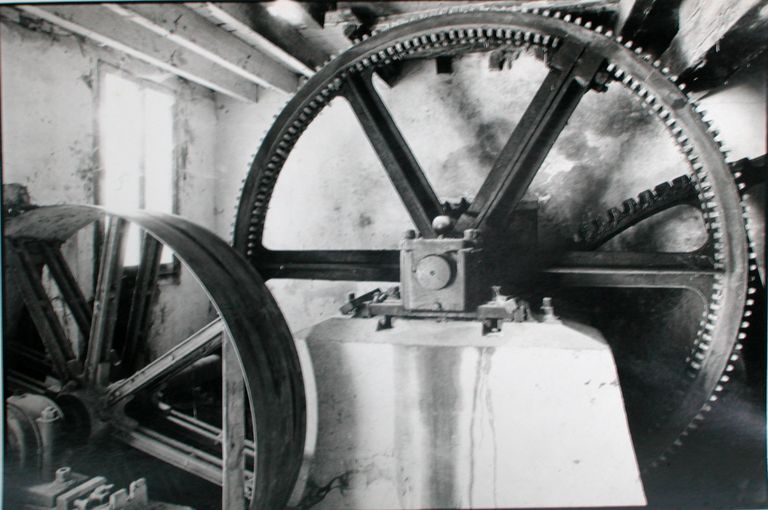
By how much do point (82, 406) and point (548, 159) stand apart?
2.76 metres

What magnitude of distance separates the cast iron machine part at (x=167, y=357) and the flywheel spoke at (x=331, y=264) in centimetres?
40

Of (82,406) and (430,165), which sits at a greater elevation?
(430,165)

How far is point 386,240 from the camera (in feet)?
11.7

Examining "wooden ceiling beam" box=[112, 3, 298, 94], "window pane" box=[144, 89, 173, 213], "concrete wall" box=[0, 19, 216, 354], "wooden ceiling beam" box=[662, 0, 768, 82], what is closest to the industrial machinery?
"wooden ceiling beam" box=[662, 0, 768, 82]

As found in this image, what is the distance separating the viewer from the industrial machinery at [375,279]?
1.60 meters

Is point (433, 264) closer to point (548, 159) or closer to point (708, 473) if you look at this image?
point (708, 473)

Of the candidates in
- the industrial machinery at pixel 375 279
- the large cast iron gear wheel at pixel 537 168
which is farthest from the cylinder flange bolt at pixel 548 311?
the large cast iron gear wheel at pixel 537 168

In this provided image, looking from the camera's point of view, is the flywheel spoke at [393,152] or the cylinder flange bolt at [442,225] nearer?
the cylinder flange bolt at [442,225]

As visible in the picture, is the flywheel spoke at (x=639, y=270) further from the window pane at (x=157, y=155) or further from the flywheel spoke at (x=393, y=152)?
the window pane at (x=157, y=155)

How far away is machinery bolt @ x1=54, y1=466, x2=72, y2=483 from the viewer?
1671 millimetres

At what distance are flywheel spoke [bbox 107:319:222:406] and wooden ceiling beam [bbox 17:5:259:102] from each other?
4.40 ft

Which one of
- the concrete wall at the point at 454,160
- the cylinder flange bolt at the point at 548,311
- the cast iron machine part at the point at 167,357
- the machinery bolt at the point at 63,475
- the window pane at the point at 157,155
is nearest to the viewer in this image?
the cast iron machine part at the point at 167,357

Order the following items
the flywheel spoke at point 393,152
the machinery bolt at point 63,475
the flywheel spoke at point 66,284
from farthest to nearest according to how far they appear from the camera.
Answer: the flywheel spoke at point 393,152 → the flywheel spoke at point 66,284 → the machinery bolt at point 63,475

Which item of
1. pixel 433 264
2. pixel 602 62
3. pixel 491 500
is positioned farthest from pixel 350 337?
pixel 602 62
